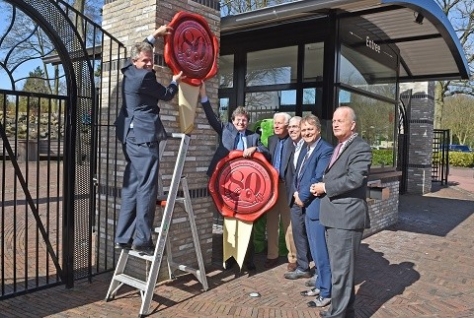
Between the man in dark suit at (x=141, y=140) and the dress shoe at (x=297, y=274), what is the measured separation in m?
1.91

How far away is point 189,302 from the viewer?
164 inches

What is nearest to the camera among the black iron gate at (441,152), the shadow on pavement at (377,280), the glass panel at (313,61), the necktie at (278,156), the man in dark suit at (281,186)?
the shadow on pavement at (377,280)

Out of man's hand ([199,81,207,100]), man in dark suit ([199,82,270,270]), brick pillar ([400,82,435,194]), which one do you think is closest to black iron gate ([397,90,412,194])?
brick pillar ([400,82,435,194])

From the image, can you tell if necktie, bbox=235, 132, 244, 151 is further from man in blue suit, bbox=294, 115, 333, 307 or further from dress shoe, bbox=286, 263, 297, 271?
dress shoe, bbox=286, 263, 297, 271

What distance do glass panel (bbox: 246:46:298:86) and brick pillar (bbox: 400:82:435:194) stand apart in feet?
28.0

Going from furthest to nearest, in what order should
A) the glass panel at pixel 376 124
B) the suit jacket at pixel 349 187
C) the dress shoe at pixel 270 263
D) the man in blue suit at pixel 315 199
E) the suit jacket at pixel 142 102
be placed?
the glass panel at pixel 376 124 → the dress shoe at pixel 270 263 → the man in blue suit at pixel 315 199 → the suit jacket at pixel 142 102 → the suit jacket at pixel 349 187

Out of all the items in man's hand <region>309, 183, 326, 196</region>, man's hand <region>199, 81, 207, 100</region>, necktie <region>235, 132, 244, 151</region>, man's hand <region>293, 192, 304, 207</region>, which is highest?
man's hand <region>199, 81, 207, 100</region>

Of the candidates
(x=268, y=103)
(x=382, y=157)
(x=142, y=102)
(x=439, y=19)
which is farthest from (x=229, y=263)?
(x=439, y=19)

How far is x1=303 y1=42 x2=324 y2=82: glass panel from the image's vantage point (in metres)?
6.66

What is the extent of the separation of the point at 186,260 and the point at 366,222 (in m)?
2.24

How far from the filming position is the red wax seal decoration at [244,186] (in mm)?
4781

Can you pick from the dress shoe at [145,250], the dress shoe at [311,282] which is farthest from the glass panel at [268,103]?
the dress shoe at [145,250]

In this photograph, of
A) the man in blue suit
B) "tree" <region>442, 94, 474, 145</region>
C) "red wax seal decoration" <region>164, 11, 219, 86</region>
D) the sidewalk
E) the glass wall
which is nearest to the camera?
the sidewalk

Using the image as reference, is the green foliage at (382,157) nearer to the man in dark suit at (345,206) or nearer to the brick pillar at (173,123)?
the brick pillar at (173,123)
